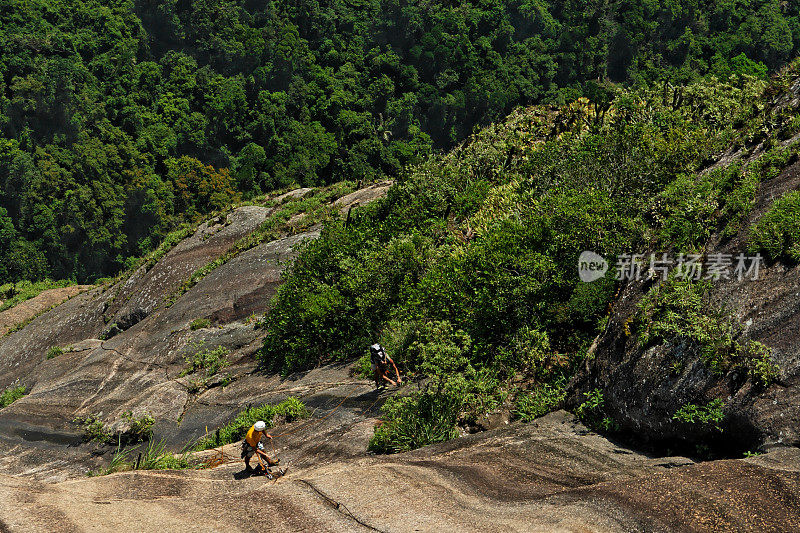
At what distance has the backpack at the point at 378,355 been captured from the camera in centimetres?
1588

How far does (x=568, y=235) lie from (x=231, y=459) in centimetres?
894

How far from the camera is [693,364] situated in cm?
1145

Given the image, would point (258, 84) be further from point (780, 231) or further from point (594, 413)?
point (780, 231)

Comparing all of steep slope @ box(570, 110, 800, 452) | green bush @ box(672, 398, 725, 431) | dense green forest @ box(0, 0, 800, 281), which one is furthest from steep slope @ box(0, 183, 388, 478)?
dense green forest @ box(0, 0, 800, 281)

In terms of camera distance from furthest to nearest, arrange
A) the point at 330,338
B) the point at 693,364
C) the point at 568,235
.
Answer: the point at 330,338 → the point at 568,235 → the point at 693,364

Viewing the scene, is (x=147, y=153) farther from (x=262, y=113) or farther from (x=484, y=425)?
(x=484, y=425)

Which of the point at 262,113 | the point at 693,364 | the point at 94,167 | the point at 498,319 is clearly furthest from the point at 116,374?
the point at 262,113

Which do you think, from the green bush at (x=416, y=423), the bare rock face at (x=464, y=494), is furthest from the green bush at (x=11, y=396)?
the green bush at (x=416, y=423)

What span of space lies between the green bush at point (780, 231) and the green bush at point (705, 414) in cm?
291

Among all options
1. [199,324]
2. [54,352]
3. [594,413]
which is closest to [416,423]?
[594,413]

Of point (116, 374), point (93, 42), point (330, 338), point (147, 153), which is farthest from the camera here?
point (93, 42)

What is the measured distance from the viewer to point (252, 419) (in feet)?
53.9

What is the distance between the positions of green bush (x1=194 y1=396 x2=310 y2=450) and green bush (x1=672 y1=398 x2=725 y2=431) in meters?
8.23

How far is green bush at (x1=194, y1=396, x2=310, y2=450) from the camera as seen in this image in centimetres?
1595
